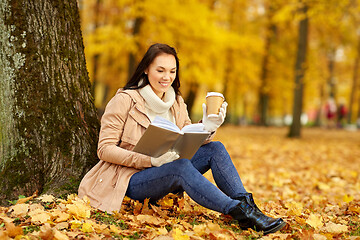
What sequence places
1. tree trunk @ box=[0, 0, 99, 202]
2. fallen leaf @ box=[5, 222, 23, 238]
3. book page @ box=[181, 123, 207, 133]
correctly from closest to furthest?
fallen leaf @ box=[5, 222, 23, 238] → book page @ box=[181, 123, 207, 133] → tree trunk @ box=[0, 0, 99, 202]

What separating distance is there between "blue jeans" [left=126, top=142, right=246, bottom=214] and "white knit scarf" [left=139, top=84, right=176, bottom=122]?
448 millimetres

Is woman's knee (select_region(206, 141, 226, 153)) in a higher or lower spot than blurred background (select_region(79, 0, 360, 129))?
lower

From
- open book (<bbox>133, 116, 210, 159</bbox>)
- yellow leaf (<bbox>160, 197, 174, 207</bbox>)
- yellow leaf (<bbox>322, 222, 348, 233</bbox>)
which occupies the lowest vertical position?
yellow leaf (<bbox>322, 222, 348, 233</bbox>)

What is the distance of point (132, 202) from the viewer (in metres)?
3.39

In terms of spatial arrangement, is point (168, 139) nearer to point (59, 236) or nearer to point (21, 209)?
point (59, 236)

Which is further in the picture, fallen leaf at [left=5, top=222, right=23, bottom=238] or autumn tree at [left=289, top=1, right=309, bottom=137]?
autumn tree at [left=289, top=1, right=309, bottom=137]

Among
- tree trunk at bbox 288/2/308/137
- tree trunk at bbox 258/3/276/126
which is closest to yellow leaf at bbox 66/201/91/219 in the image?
tree trunk at bbox 288/2/308/137

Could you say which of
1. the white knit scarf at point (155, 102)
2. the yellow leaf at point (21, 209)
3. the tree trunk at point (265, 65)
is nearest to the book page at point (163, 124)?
the white knit scarf at point (155, 102)

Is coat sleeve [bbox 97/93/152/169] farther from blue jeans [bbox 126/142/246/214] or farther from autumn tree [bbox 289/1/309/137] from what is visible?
autumn tree [bbox 289/1/309/137]

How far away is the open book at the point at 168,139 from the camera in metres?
2.89

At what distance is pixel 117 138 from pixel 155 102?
423 millimetres

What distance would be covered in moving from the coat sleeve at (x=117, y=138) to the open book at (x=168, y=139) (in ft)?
0.24

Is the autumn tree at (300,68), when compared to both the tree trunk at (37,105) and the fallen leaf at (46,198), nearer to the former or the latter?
the tree trunk at (37,105)

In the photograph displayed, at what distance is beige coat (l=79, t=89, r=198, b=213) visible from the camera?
3.14m
